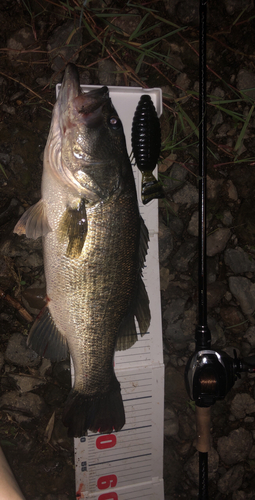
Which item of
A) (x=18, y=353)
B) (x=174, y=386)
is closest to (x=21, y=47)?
(x=18, y=353)

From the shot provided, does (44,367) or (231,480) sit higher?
(44,367)

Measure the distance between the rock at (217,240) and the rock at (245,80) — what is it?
105cm

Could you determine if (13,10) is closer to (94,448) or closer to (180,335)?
(180,335)

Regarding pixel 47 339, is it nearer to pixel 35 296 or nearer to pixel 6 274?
pixel 35 296

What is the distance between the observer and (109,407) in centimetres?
183

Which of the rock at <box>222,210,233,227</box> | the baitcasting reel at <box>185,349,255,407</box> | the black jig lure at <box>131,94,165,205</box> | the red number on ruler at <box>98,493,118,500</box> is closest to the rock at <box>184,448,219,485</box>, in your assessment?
the red number on ruler at <box>98,493,118,500</box>

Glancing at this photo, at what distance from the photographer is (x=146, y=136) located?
6.44ft

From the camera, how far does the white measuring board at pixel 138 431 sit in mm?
2119

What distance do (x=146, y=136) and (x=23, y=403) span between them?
6.64 feet

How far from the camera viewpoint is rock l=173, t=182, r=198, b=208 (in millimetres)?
2287

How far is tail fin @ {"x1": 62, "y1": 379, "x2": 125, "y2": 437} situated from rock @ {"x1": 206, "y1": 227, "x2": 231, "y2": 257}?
1213 millimetres

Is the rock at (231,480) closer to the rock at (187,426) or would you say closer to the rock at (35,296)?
the rock at (187,426)

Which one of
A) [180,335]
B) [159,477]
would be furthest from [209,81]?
[159,477]

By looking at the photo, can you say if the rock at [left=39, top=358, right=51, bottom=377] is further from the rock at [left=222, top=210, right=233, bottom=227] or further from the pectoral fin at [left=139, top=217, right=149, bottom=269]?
the rock at [left=222, top=210, right=233, bottom=227]
